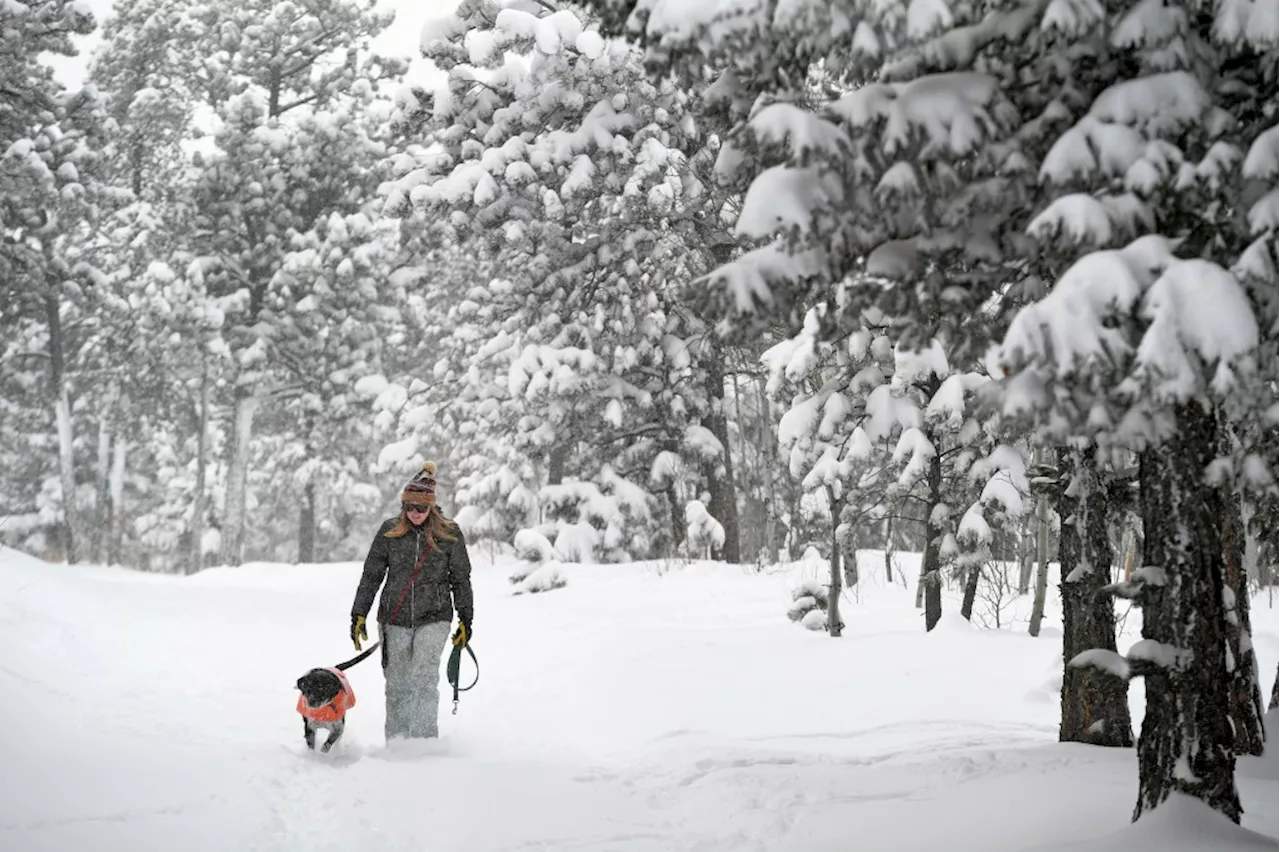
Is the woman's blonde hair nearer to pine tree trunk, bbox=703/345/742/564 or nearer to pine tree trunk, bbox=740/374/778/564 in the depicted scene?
pine tree trunk, bbox=703/345/742/564

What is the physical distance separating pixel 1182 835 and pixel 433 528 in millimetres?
5275

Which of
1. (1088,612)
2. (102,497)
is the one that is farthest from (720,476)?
(102,497)

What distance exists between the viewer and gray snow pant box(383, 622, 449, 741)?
7.36 m

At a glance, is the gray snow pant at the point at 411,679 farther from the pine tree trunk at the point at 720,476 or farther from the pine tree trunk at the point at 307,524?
the pine tree trunk at the point at 307,524

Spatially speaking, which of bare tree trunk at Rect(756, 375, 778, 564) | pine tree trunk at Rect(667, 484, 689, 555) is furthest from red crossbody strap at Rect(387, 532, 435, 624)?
bare tree trunk at Rect(756, 375, 778, 564)

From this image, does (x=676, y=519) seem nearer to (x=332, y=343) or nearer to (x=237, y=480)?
(x=332, y=343)

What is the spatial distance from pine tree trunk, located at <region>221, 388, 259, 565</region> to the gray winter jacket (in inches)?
827

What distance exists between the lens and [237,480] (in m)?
27.3

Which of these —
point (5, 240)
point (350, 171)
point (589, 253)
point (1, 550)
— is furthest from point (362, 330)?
point (1, 550)

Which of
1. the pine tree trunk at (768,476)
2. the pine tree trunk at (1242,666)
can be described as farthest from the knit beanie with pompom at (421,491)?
the pine tree trunk at (768,476)

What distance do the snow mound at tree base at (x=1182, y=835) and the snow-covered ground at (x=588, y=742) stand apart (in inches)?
0.6

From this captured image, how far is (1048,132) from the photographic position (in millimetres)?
3855

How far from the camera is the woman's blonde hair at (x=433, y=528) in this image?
748 cm

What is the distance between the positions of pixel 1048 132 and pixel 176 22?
29855mm
